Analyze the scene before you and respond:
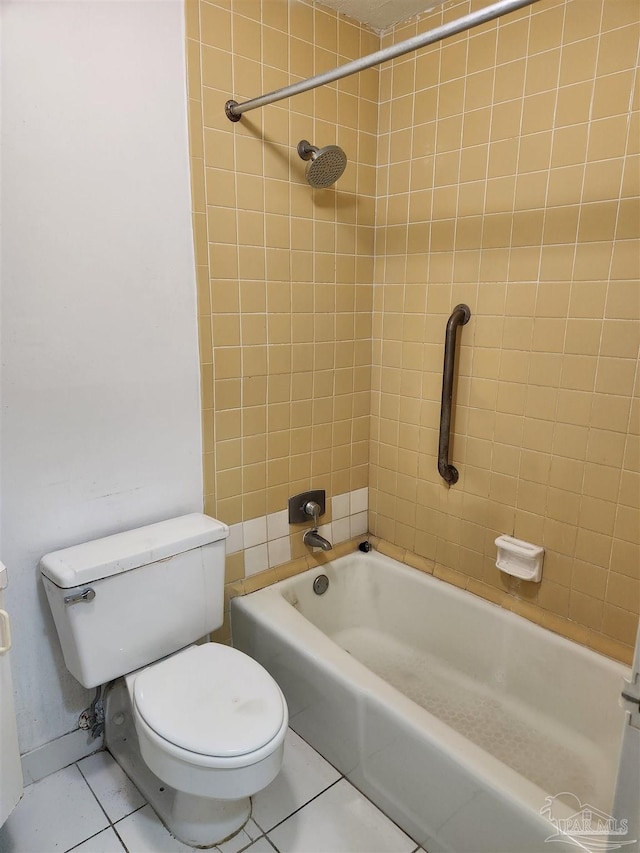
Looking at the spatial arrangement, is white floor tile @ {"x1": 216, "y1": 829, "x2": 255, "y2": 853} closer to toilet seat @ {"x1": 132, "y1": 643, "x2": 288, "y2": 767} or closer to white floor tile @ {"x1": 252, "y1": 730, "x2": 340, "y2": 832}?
white floor tile @ {"x1": 252, "y1": 730, "x2": 340, "y2": 832}

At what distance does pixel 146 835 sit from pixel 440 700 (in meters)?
0.95

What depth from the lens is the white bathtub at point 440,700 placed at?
4.14 ft

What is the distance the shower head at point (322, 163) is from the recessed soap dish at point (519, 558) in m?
1.32

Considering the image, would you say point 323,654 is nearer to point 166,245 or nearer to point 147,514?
point 147,514

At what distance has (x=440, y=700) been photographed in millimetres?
1794

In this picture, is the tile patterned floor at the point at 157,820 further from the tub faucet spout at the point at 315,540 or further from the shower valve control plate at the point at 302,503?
the shower valve control plate at the point at 302,503

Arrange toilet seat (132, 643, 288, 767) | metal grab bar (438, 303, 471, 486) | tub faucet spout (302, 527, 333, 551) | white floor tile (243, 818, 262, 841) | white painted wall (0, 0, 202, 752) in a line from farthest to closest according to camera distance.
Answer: tub faucet spout (302, 527, 333, 551)
metal grab bar (438, 303, 471, 486)
white floor tile (243, 818, 262, 841)
white painted wall (0, 0, 202, 752)
toilet seat (132, 643, 288, 767)

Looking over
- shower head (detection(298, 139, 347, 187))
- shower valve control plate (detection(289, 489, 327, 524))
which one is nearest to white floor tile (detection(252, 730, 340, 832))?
shower valve control plate (detection(289, 489, 327, 524))

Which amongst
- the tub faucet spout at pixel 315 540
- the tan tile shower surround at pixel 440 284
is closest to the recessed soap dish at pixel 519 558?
the tan tile shower surround at pixel 440 284

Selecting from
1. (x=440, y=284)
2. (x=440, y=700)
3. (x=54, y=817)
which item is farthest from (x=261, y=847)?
(x=440, y=284)

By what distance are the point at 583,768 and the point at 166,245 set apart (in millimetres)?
1905

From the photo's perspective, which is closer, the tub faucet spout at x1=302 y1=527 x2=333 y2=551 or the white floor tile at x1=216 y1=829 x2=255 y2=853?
the white floor tile at x1=216 y1=829 x2=255 y2=853

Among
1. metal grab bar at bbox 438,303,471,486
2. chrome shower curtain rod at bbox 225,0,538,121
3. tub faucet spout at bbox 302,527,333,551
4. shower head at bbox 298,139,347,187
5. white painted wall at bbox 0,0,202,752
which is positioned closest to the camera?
chrome shower curtain rod at bbox 225,0,538,121

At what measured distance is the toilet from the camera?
124cm
